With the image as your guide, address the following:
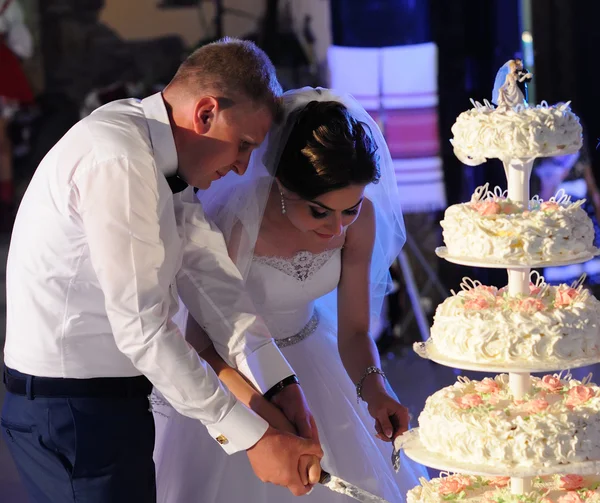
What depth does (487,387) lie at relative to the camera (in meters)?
2.44

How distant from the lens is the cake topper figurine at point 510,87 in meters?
2.34

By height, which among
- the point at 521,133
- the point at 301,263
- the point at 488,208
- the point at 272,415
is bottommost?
the point at 272,415

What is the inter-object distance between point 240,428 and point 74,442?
1.26 ft

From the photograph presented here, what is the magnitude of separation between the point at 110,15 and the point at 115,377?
5362 millimetres

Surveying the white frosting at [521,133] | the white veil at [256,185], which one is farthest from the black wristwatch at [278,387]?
the white frosting at [521,133]

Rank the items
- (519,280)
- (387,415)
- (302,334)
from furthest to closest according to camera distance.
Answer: (302,334) < (387,415) < (519,280)

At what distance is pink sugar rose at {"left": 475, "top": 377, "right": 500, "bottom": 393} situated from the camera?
Answer: 8.00ft

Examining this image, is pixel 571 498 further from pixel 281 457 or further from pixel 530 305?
pixel 281 457

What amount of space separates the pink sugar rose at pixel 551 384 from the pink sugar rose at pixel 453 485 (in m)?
0.29

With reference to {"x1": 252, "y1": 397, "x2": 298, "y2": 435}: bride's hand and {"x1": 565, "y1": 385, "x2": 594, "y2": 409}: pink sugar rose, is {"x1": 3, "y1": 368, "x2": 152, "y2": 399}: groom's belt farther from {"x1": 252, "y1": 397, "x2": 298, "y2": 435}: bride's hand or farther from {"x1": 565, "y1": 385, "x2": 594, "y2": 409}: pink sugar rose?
{"x1": 565, "y1": 385, "x2": 594, "y2": 409}: pink sugar rose

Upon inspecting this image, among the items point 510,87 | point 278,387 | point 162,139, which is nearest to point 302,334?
point 278,387

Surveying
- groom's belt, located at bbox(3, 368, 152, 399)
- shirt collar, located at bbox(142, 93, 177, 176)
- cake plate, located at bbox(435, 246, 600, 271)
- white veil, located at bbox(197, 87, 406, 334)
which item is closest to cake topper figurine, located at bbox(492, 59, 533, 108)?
cake plate, located at bbox(435, 246, 600, 271)

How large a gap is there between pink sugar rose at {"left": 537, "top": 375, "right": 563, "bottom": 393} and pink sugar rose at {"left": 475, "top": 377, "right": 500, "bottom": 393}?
107 mm

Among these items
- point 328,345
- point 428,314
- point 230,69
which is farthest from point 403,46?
point 230,69
